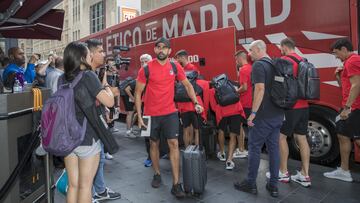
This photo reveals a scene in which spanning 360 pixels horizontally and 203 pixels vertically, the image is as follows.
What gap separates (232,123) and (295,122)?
1160 mm

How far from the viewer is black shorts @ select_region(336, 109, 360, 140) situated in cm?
402

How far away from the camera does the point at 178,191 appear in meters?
3.79

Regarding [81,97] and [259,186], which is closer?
[81,97]

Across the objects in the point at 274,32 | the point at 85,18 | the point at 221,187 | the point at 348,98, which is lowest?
the point at 221,187

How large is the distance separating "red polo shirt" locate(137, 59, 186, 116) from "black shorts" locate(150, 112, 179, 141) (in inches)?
2.6

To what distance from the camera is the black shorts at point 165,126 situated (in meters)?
3.95

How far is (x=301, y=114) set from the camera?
4.17 m

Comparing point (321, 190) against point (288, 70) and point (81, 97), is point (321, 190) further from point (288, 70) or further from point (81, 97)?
point (81, 97)

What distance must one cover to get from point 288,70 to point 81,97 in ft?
8.15

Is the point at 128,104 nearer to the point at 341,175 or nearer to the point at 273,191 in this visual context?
the point at 273,191

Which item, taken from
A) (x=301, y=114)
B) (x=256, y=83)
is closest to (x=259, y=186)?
(x=301, y=114)

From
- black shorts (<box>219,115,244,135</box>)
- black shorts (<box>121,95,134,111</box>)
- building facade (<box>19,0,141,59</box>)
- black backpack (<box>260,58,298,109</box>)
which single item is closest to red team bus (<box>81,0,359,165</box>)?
black shorts (<box>219,115,244,135</box>)

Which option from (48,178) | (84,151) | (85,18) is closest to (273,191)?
(84,151)

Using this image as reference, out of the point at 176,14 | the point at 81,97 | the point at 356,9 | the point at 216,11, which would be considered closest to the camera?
the point at 81,97
